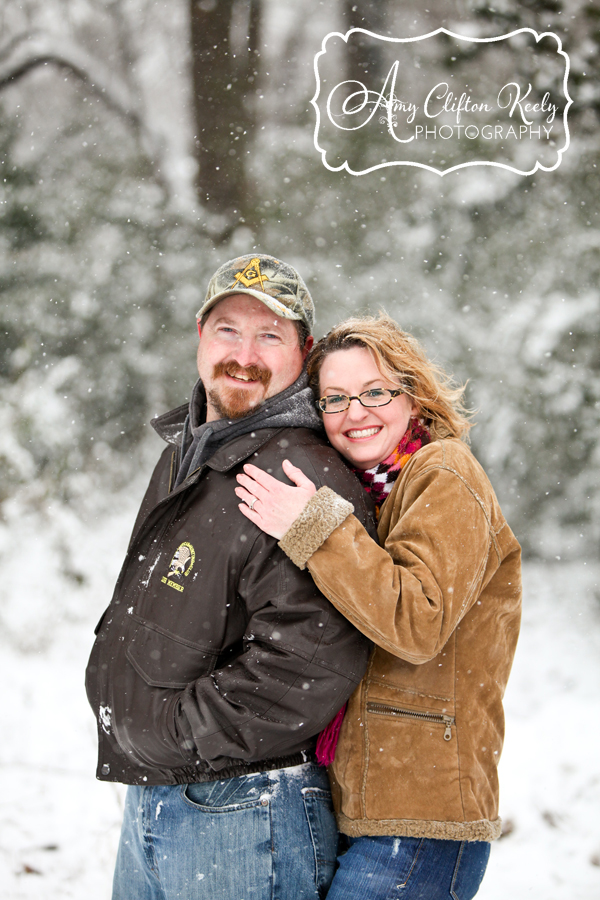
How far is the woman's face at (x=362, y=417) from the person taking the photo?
1.89 metres

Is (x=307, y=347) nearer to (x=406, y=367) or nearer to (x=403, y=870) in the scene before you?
(x=406, y=367)

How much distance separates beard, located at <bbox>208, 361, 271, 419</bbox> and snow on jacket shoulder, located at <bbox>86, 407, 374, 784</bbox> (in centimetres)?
15

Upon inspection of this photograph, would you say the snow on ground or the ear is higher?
the ear

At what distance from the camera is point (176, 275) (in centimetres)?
500

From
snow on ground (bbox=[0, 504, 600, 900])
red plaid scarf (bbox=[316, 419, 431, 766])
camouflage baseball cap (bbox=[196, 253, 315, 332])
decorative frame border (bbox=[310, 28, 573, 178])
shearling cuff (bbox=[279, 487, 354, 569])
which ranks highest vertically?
decorative frame border (bbox=[310, 28, 573, 178])

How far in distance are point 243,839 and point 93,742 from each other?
10.0 feet

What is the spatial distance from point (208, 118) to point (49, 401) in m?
2.55

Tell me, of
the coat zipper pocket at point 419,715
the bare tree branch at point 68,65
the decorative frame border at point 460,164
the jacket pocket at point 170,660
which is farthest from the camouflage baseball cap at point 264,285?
the bare tree branch at point 68,65

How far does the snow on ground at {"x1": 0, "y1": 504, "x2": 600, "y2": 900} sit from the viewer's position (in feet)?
11.3

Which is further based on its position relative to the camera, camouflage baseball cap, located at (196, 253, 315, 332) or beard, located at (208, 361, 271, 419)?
camouflage baseball cap, located at (196, 253, 315, 332)

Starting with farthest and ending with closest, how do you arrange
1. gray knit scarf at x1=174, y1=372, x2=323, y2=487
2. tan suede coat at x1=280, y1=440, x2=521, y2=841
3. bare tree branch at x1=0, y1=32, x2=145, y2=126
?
bare tree branch at x1=0, y1=32, x2=145, y2=126 < gray knit scarf at x1=174, y1=372, x2=323, y2=487 < tan suede coat at x1=280, y1=440, x2=521, y2=841

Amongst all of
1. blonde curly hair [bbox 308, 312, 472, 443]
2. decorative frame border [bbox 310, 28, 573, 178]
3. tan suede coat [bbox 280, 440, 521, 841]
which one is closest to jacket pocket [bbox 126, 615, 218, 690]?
tan suede coat [bbox 280, 440, 521, 841]

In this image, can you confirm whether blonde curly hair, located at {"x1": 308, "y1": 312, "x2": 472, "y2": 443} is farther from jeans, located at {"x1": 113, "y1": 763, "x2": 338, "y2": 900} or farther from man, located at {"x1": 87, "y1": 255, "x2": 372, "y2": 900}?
jeans, located at {"x1": 113, "y1": 763, "x2": 338, "y2": 900}

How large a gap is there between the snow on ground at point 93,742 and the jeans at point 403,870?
2.29 meters
